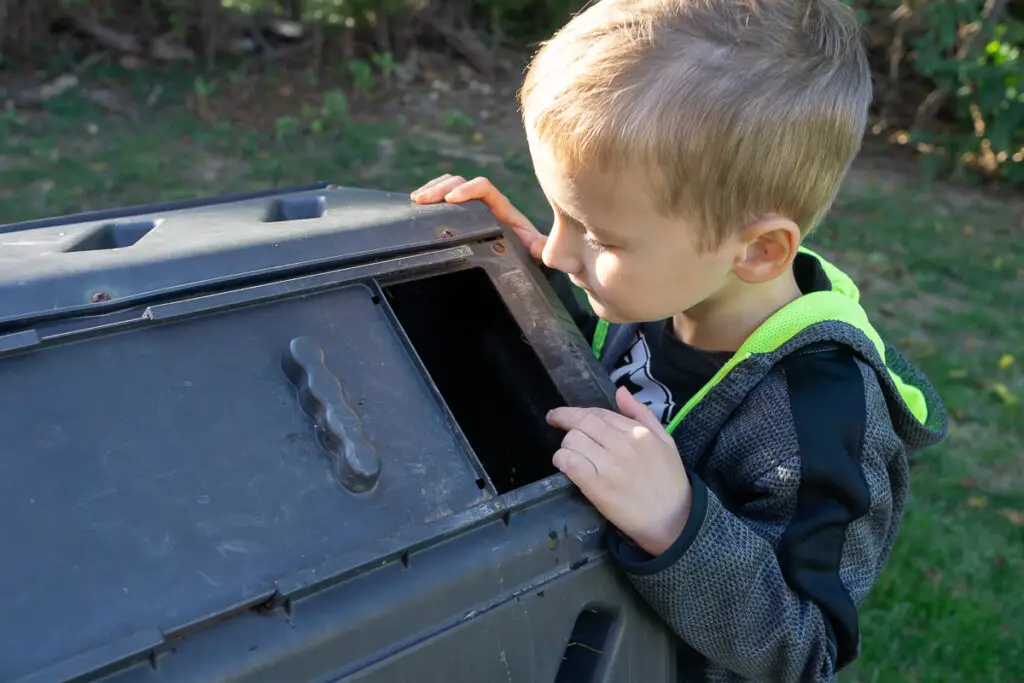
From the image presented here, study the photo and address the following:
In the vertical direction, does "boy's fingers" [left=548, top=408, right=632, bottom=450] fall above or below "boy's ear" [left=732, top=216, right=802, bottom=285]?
below

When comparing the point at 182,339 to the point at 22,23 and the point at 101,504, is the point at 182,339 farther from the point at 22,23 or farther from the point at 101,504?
the point at 22,23

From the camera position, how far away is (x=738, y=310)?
1.63 meters

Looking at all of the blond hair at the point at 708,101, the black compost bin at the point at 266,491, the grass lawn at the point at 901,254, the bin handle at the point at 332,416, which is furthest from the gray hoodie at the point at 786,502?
the grass lawn at the point at 901,254

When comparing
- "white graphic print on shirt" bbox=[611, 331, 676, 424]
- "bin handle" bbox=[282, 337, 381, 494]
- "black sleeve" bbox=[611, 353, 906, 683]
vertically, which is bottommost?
"white graphic print on shirt" bbox=[611, 331, 676, 424]

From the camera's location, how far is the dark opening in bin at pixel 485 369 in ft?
5.43

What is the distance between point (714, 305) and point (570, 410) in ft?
1.21

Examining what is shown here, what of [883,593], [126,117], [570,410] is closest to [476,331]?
[570,410]

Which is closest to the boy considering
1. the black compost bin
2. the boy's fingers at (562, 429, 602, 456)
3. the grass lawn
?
the boy's fingers at (562, 429, 602, 456)

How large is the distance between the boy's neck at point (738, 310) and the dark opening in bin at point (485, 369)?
307mm

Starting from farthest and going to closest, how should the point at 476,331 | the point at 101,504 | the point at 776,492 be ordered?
the point at 476,331 < the point at 776,492 < the point at 101,504

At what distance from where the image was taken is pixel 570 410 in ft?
4.68

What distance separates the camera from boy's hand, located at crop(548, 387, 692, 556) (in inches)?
50.7

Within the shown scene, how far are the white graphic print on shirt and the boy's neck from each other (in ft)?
0.41

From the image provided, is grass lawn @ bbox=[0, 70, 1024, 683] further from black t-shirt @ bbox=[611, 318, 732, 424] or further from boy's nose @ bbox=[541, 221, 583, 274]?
boy's nose @ bbox=[541, 221, 583, 274]
